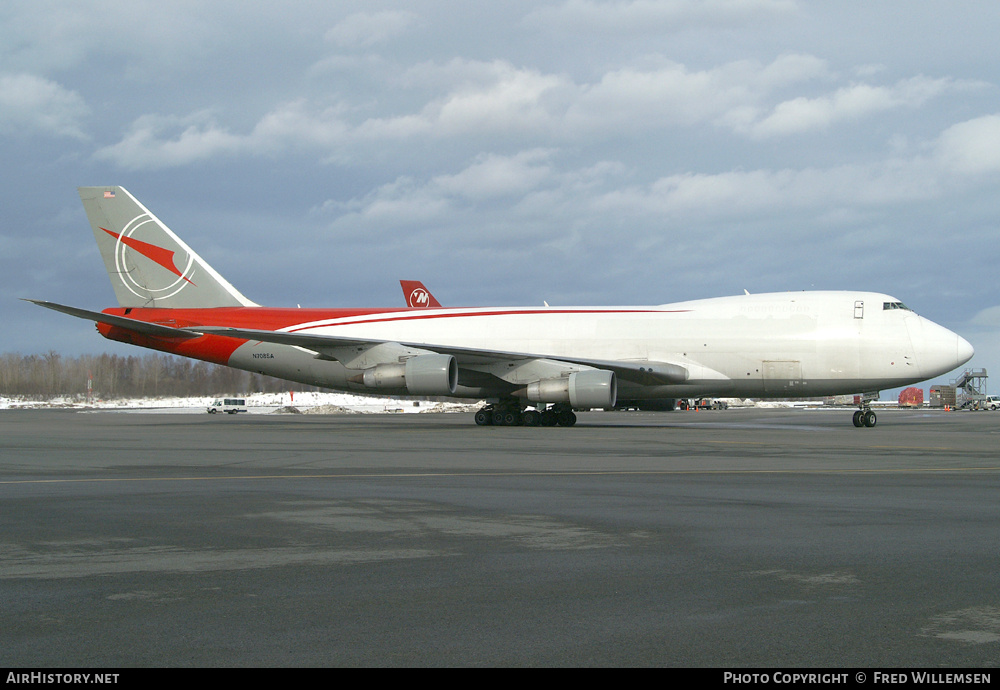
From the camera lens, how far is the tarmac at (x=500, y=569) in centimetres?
403

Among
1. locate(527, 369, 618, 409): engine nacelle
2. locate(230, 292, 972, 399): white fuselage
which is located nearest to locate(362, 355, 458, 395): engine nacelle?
locate(230, 292, 972, 399): white fuselage

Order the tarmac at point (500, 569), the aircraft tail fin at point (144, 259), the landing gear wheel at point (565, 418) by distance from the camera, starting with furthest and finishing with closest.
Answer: the aircraft tail fin at point (144, 259), the landing gear wheel at point (565, 418), the tarmac at point (500, 569)

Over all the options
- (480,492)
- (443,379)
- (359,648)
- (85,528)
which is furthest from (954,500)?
(443,379)

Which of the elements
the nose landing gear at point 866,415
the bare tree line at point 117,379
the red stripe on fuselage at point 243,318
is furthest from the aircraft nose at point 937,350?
the bare tree line at point 117,379

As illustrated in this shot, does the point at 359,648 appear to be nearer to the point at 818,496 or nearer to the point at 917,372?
the point at 818,496

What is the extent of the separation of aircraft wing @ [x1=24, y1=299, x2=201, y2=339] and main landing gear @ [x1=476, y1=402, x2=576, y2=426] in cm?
1067

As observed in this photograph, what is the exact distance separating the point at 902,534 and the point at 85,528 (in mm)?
6865

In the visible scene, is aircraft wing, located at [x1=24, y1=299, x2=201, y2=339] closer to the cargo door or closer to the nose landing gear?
the cargo door

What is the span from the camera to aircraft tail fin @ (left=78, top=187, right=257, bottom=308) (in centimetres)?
3244

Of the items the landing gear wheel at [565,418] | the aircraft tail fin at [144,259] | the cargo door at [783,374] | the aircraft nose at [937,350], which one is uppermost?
the aircraft tail fin at [144,259]

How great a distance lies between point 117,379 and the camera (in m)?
119

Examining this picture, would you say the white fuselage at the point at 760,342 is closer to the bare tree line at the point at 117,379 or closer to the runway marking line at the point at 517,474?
the runway marking line at the point at 517,474

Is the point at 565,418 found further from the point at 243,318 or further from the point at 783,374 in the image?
the point at 243,318

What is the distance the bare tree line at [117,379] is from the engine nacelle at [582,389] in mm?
69185
